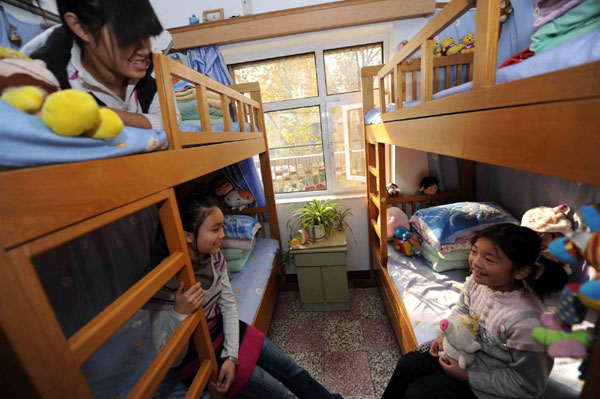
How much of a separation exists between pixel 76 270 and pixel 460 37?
9.69 feet

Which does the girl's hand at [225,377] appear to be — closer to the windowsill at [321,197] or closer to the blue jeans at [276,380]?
the blue jeans at [276,380]

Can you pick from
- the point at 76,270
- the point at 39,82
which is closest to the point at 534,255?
the point at 39,82

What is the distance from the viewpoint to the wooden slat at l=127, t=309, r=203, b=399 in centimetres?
67

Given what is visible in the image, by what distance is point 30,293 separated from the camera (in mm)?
435

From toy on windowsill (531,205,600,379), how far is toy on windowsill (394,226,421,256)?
62.8 inches

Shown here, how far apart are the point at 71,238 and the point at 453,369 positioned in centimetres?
133

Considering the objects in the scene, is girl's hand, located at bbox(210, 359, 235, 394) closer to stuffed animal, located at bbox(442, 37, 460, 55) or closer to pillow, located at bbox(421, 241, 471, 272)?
pillow, located at bbox(421, 241, 471, 272)

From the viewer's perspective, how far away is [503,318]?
920mm

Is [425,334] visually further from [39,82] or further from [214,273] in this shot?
[39,82]

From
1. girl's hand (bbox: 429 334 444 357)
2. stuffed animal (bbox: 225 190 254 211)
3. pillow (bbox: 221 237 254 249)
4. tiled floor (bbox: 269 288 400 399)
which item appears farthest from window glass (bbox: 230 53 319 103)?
girl's hand (bbox: 429 334 444 357)

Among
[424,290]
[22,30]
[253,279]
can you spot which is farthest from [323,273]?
[22,30]

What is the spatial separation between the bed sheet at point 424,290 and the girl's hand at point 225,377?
36.1 inches

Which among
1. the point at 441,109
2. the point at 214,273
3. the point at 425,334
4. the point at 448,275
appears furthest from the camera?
the point at 448,275

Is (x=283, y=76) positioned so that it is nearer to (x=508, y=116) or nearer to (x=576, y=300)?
(x=508, y=116)
